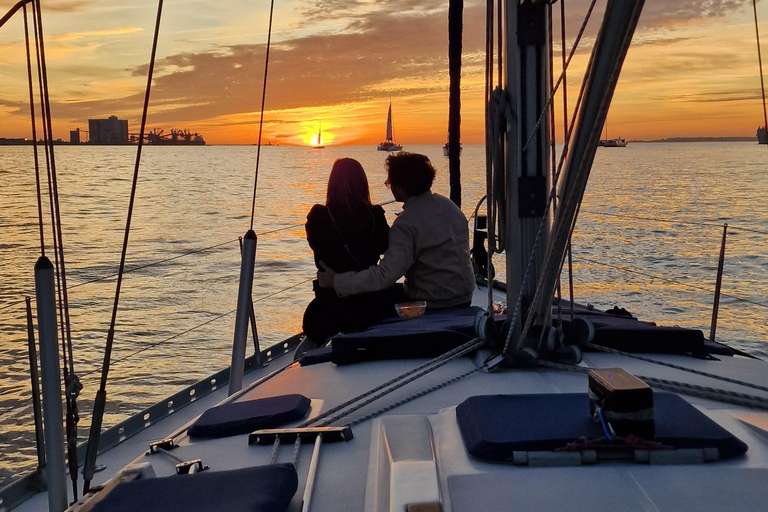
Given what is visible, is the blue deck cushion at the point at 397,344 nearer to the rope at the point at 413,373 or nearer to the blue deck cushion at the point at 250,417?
the rope at the point at 413,373

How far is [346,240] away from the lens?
9.16 ft

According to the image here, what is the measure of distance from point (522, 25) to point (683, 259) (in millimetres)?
9083

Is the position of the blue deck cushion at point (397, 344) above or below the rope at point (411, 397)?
above

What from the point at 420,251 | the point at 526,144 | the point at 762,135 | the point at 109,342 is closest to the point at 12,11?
the point at 109,342

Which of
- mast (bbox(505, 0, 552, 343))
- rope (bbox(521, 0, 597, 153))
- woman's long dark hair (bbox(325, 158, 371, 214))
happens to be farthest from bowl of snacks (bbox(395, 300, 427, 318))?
rope (bbox(521, 0, 597, 153))

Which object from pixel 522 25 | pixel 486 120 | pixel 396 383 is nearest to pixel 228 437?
pixel 396 383

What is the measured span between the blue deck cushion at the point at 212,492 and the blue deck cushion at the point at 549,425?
0.32 m

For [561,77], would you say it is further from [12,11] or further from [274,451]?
[12,11]

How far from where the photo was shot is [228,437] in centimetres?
155

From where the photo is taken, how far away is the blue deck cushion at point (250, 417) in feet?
5.14

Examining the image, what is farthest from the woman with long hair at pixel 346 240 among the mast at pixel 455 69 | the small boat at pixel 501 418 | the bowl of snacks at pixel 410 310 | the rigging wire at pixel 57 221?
the mast at pixel 455 69

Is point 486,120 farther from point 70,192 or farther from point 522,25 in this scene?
point 70,192

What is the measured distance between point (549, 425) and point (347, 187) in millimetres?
1648

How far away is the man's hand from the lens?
2.83 metres
